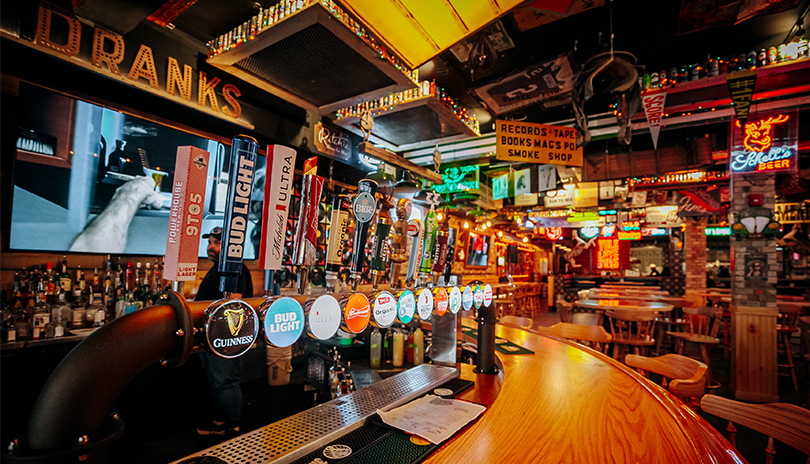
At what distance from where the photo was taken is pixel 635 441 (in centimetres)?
136

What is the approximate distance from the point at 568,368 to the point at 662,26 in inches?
130

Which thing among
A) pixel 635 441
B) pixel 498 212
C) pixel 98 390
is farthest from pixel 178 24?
pixel 498 212

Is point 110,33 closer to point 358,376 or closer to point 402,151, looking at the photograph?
point 358,376

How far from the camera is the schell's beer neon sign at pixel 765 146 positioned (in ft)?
14.2

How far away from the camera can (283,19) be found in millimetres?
2285

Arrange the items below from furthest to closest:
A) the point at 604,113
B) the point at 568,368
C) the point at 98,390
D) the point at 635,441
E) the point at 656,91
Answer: the point at 604,113 → the point at 656,91 → the point at 568,368 → the point at 635,441 → the point at 98,390

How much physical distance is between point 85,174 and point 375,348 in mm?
2823

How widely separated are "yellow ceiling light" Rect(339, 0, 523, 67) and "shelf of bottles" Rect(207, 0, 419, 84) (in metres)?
0.07

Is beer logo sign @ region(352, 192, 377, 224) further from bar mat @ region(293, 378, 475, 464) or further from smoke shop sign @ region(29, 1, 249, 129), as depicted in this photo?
smoke shop sign @ region(29, 1, 249, 129)

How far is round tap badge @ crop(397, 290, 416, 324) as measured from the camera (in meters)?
1.70

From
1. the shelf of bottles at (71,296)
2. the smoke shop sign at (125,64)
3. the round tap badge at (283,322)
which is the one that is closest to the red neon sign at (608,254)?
the smoke shop sign at (125,64)

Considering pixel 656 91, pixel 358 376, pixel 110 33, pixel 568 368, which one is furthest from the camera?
pixel 656 91

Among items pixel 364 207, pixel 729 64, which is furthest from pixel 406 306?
pixel 729 64

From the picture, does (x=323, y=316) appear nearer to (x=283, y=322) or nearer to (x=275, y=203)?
(x=283, y=322)
